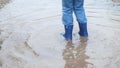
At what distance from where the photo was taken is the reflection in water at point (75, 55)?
466cm

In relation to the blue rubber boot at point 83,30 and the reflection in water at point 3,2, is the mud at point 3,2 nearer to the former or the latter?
the reflection in water at point 3,2

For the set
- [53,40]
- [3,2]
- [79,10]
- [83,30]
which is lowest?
[3,2]

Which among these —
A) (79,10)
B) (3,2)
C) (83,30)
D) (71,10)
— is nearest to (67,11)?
(71,10)

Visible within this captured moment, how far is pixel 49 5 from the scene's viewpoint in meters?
8.68

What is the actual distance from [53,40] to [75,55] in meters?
0.87

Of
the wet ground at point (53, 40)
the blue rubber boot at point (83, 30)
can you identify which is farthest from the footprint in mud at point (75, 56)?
the blue rubber boot at point (83, 30)

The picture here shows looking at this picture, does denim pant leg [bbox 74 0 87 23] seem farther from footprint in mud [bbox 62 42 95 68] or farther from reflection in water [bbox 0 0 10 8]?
reflection in water [bbox 0 0 10 8]

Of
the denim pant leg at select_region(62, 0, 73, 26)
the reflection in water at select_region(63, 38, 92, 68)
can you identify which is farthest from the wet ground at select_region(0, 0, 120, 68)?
the denim pant leg at select_region(62, 0, 73, 26)

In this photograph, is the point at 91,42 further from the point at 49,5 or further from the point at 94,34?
the point at 49,5

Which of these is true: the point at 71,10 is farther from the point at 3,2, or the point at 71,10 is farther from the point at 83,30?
the point at 3,2

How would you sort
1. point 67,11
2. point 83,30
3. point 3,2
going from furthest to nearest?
point 3,2, point 83,30, point 67,11

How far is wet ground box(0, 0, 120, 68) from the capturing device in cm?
477

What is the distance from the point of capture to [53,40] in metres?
5.76

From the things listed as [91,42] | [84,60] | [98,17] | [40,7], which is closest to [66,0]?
[91,42]
